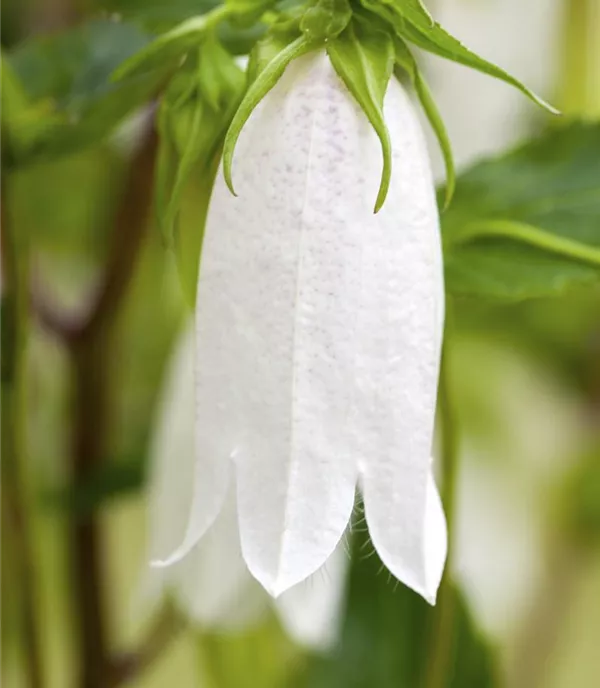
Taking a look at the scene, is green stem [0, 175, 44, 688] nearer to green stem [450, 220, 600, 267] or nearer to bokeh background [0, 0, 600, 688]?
bokeh background [0, 0, 600, 688]

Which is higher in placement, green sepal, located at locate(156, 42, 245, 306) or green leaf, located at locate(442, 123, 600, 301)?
green sepal, located at locate(156, 42, 245, 306)

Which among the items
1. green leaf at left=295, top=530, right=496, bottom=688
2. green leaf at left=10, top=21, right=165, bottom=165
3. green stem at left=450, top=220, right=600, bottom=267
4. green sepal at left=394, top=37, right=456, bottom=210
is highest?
green sepal at left=394, top=37, right=456, bottom=210

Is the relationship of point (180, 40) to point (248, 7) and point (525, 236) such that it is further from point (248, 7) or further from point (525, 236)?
point (525, 236)

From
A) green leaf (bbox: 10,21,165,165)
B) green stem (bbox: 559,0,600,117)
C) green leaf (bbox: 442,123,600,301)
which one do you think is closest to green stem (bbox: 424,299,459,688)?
green leaf (bbox: 442,123,600,301)

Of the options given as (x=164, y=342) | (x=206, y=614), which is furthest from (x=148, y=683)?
(x=206, y=614)

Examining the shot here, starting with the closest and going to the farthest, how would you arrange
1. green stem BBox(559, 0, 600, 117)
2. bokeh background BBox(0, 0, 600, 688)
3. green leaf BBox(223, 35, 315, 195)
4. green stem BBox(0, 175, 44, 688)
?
green leaf BBox(223, 35, 315, 195)
green stem BBox(0, 175, 44, 688)
bokeh background BBox(0, 0, 600, 688)
green stem BBox(559, 0, 600, 117)

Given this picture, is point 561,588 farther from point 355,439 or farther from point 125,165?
point 355,439

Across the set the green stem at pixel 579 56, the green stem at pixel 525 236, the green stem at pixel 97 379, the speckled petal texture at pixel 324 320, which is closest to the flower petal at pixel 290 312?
the speckled petal texture at pixel 324 320
